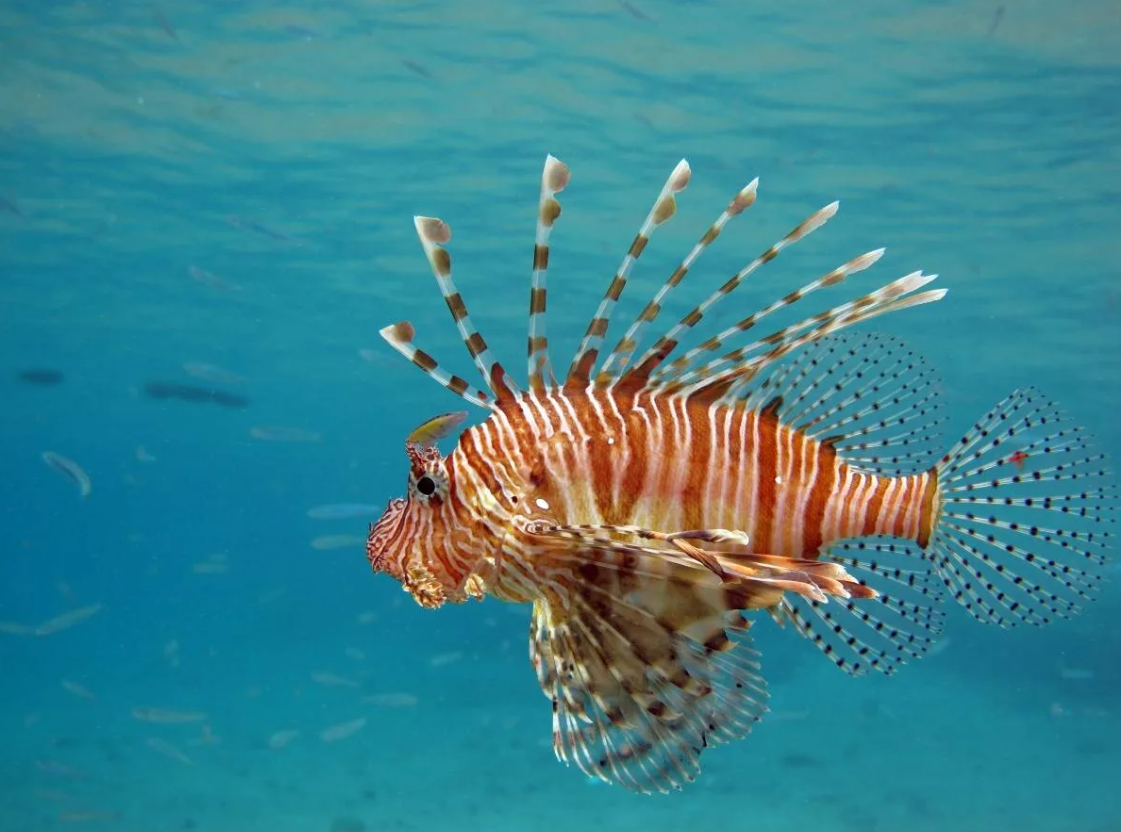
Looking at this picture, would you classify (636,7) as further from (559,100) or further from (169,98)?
(169,98)

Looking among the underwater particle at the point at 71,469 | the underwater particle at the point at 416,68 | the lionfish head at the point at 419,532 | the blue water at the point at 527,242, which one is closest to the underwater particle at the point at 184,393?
the blue water at the point at 527,242

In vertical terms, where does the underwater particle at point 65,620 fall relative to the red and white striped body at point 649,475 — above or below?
below

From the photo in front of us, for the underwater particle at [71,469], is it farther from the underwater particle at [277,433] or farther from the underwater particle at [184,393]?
the underwater particle at [184,393]

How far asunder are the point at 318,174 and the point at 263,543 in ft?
316

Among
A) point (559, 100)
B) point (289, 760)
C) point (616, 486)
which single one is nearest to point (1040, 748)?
point (289, 760)

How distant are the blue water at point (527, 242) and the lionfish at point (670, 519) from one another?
6.87m

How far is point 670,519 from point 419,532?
0.61 metres

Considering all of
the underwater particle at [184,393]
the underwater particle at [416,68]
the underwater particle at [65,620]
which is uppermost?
the underwater particle at [416,68]

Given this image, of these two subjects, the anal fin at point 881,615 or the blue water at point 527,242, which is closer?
the anal fin at point 881,615

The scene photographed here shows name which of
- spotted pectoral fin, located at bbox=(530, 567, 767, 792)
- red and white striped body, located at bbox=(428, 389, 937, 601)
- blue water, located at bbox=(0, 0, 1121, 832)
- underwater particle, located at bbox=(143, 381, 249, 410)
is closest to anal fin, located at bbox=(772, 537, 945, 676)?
red and white striped body, located at bbox=(428, 389, 937, 601)

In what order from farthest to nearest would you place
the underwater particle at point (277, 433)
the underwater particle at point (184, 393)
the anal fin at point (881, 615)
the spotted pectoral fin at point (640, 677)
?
the underwater particle at point (184, 393) < the underwater particle at point (277, 433) < the anal fin at point (881, 615) < the spotted pectoral fin at point (640, 677)

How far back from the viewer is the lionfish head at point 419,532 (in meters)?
2.29

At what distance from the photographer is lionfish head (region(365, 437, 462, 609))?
229cm

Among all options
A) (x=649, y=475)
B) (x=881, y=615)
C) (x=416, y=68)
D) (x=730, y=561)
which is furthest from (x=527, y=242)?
(x=730, y=561)
